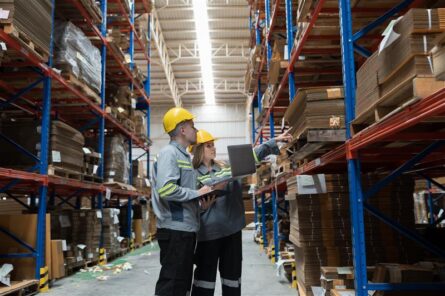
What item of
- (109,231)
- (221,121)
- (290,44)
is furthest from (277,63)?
(221,121)

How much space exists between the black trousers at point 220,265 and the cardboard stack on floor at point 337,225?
3.44 feet

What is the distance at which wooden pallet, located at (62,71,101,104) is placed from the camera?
7340mm

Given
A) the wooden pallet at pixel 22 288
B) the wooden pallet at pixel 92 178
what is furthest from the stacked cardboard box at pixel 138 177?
the wooden pallet at pixel 22 288

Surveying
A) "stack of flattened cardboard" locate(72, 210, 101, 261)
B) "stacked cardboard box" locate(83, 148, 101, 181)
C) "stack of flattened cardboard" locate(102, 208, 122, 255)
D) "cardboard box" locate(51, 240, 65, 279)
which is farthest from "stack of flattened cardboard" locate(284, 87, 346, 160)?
"stack of flattened cardboard" locate(102, 208, 122, 255)

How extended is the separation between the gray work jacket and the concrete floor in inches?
98.4

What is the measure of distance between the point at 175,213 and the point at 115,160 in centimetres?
724

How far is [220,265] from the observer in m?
4.04

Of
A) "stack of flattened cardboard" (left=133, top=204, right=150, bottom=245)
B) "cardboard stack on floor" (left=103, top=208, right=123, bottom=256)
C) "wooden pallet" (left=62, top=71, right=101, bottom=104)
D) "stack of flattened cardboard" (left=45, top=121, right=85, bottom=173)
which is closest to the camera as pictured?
"stack of flattened cardboard" (left=45, top=121, right=85, bottom=173)

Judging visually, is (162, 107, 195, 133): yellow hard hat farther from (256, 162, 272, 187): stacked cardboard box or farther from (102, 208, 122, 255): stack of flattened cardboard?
(102, 208, 122, 255): stack of flattened cardboard

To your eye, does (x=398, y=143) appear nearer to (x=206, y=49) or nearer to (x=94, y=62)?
(x=94, y=62)

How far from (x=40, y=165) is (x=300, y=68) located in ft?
14.2

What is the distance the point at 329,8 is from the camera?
4961 mm

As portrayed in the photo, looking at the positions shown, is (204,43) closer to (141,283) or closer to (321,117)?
(141,283)

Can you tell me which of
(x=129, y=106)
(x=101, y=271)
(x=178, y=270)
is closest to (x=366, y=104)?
(x=178, y=270)
